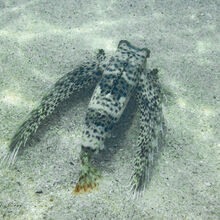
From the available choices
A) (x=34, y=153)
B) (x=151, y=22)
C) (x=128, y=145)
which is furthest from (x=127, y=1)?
(x=34, y=153)

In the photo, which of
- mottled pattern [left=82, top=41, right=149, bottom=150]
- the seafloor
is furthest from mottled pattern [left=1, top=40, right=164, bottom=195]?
the seafloor

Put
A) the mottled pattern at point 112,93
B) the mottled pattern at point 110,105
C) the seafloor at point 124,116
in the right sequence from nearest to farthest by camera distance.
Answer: the seafloor at point 124,116 < the mottled pattern at point 110,105 < the mottled pattern at point 112,93

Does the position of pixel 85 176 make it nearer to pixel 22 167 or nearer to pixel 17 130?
pixel 22 167

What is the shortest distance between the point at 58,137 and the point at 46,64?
1.89m

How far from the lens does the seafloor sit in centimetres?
337

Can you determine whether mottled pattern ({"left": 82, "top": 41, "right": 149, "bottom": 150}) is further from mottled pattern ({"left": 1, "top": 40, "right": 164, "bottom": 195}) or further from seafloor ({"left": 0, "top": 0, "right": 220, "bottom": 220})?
seafloor ({"left": 0, "top": 0, "right": 220, "bottom": 220})

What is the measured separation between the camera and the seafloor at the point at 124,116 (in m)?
3.37

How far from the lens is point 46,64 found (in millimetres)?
5109

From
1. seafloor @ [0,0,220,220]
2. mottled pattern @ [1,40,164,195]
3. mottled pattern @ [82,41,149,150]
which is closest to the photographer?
seafloor @ [0,0,220,220]

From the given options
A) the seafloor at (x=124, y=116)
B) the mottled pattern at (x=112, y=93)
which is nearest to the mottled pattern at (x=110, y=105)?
the mottled pattern at (x=112, y=93)

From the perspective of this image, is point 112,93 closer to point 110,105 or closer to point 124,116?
point 110,105

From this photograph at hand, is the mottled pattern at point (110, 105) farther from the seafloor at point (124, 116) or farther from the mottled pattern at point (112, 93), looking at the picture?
the seafloor at point (124, 116)

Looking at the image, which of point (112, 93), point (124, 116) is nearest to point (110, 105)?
Result: point (112, 93)

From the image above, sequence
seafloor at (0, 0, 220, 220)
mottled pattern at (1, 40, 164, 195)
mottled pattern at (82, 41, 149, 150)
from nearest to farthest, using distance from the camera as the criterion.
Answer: seafloor at (0, 0, 220, 220)
mottled pattern at (1, 40, 164, 195)
mottled pattern at (82, 41, 149, 150)
